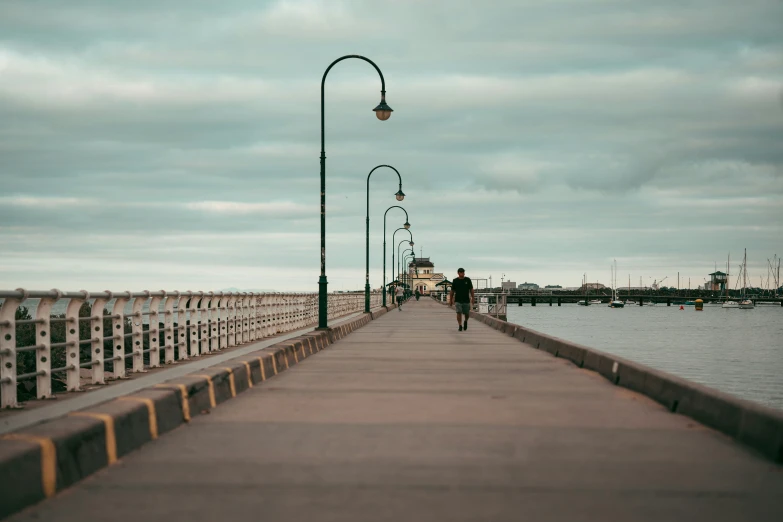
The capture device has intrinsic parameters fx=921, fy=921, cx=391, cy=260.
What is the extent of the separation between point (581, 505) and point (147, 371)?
10566mm

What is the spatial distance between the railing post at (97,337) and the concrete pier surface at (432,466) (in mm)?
2268

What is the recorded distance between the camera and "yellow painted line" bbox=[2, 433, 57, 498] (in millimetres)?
6098

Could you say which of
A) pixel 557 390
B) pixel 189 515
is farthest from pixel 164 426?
pixel 557 390

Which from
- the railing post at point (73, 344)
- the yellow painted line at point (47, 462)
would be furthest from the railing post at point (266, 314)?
the yellow painted line at point (47, 462)

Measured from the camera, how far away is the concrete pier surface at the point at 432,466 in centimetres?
565

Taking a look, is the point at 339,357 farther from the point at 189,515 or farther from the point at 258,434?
the point at 189,515

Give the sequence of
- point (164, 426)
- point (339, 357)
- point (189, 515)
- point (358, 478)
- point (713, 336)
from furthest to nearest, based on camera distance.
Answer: point (713, 336)
point (339, 357)
point (164, 426)
point (358, 478)
point (189, 515)

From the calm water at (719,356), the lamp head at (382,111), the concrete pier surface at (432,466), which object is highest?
the lamp head at (382,111)

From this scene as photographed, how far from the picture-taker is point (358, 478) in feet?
21.4

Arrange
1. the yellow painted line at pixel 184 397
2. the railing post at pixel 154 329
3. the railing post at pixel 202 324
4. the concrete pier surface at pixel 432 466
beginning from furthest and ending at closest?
1. the railing post at pixel 202 324
2. the railing post at pixel 154 329
3. the yellow painted line at pixel 184 397
4. the concrete pier surface at pixel 432 466

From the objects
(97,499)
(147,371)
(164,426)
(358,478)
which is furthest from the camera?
(147,371)

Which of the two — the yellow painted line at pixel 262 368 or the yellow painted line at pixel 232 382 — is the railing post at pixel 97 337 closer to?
the yellow painted line at pixel 232 382

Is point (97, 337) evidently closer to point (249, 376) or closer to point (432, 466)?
point (249, 376)

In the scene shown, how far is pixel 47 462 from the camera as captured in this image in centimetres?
621
